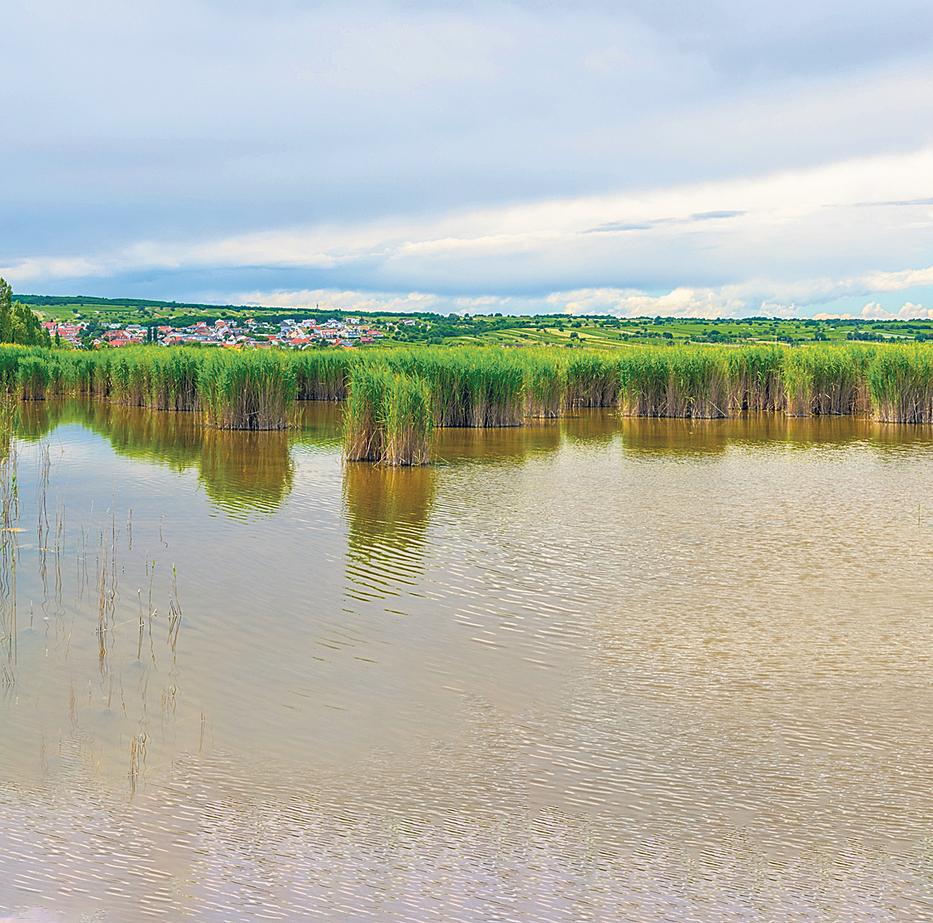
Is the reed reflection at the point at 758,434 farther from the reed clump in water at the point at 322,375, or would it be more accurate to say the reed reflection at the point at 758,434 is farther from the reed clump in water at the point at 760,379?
the reed clump in water at the point at 322,375

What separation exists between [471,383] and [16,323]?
5090 cm

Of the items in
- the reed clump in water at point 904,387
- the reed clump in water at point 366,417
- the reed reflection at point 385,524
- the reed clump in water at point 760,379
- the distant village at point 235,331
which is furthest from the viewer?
the distant village at point 235,331

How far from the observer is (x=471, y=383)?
22984 mm

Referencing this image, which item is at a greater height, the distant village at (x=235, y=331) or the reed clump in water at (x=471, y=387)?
the distant village at (x=235, y=331)

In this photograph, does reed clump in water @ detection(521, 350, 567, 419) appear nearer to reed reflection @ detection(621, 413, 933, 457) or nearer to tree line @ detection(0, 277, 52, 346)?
reed reflection @ detection(621, 413, 933, 457)

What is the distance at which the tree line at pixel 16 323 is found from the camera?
6412 centimetres

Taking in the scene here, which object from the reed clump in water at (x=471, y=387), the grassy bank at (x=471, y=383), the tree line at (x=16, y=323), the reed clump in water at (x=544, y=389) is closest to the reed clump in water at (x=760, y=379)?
the grassy bank at (x=471, y=383)

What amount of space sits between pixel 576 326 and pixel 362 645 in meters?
83.8

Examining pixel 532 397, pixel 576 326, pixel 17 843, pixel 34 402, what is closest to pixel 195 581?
pixel 17 843

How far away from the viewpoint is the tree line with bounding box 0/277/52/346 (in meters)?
64.1

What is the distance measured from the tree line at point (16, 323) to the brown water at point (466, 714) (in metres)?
57.0

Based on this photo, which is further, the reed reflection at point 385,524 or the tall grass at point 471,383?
the tall grass at point 471,383

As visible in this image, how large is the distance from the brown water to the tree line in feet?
187

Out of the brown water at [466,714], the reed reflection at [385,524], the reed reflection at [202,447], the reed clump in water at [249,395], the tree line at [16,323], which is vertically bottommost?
the brown water at [466,714]
